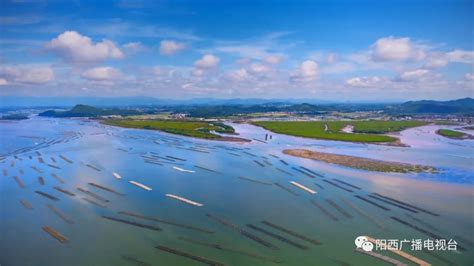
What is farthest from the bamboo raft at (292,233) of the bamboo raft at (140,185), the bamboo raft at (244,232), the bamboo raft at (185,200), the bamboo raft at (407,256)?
the bamboo raft at (140,185)

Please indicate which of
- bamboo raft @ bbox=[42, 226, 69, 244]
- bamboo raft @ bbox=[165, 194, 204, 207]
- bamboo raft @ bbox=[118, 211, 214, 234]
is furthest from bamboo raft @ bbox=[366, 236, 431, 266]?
bamboo raft @ bbox=[42, 226, 69, 244]

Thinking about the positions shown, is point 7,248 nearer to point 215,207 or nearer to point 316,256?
point 215,207

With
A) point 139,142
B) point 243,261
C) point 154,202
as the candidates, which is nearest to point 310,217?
point 243,261

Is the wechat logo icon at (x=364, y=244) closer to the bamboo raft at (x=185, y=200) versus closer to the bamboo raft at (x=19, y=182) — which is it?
the bamboo raft at (x=185, y=200)

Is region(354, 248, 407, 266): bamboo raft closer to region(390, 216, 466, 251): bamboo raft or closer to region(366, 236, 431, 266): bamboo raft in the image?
region(366, 236, 431, 266): bamboo raft

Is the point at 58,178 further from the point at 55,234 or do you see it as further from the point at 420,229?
the point at 420,229

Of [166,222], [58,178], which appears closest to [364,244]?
[166,222]

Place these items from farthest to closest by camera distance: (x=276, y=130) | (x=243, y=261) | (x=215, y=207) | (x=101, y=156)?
(x=276, y=130), (x=101, y=156), (x=215, y=207), (x=243, y=261)
